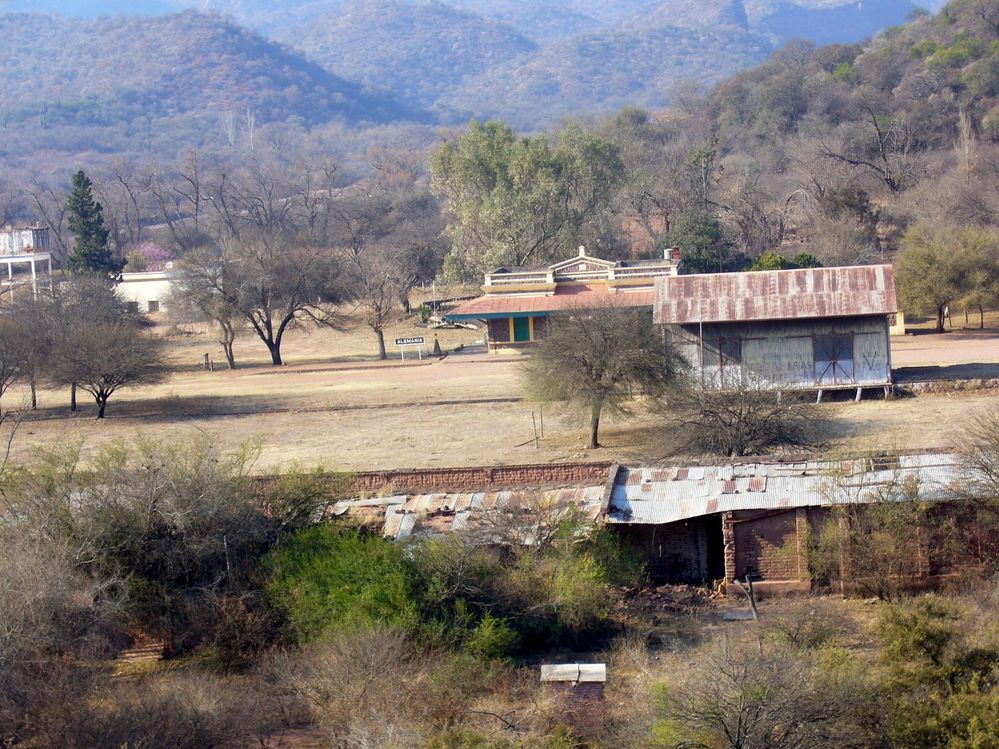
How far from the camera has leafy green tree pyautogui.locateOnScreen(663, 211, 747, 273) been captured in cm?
6131

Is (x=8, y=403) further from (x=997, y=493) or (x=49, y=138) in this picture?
(x=49, y=138)

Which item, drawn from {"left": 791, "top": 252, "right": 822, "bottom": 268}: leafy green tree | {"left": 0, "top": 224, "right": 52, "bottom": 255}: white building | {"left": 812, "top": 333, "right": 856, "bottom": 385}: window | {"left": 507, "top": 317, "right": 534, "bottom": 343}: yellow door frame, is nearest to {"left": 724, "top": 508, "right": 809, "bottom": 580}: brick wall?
{"left": 812, "top": 333, "right": 856, "bottom": 385}: window

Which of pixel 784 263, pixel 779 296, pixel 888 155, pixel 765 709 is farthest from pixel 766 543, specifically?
pixel 888 155

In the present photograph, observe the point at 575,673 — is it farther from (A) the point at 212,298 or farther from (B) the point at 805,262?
(B) the point at 805,262

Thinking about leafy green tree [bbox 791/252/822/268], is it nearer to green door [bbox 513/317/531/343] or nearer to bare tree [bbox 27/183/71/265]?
green door [bbox 513/317/531/343]

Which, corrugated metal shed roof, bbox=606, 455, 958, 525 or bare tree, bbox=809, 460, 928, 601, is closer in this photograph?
bare tree, bbox=809, 460, 928, 601

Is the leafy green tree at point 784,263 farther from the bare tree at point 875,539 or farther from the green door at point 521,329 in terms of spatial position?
the bare tree at point 875,539

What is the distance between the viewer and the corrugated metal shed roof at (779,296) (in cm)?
3416

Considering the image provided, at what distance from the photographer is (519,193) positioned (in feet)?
204

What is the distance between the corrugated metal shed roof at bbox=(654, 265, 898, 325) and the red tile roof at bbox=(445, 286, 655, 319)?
40.9 ft

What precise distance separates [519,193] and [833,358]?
2990cm

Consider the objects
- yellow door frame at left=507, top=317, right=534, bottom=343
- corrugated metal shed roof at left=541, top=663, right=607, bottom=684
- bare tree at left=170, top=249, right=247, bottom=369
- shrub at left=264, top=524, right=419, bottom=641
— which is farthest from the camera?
bare tree at left=170, top=249, right=247, bottom=369

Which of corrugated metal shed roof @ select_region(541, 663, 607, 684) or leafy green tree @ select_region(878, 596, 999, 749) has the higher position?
leafy green tree @ select_region(878, 596, 999, 749)

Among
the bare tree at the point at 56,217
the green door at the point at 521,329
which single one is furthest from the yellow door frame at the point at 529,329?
the bare tree at the point at 56,217
